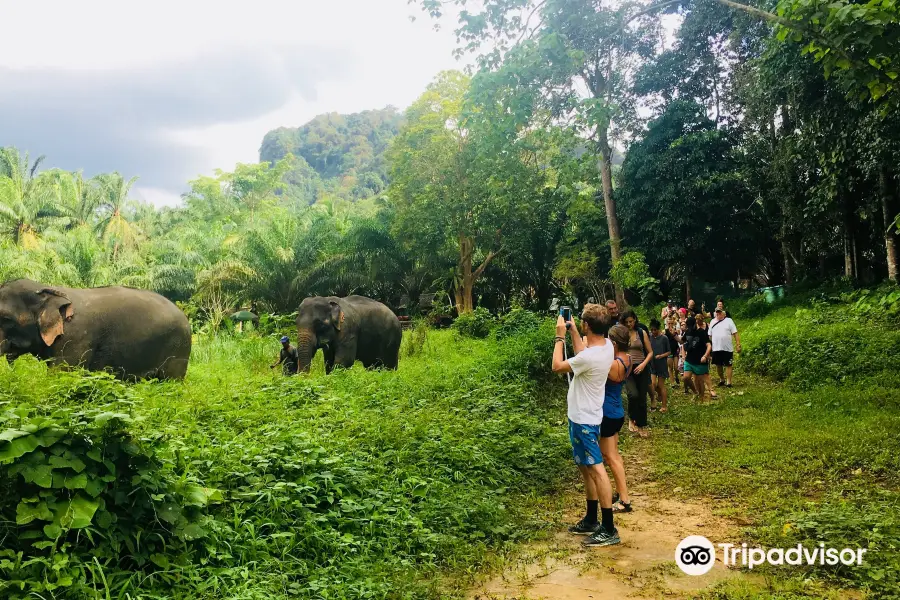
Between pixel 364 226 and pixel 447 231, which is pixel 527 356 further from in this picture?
pixel 364 226

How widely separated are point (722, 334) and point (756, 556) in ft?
25.7

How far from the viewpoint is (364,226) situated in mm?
26188

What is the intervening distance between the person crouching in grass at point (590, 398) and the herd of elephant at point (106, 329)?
5134 millimetres

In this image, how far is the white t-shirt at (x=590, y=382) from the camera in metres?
4.70

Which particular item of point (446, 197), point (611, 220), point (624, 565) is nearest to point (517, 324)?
point (446, 197)

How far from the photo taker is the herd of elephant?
7.73 meters

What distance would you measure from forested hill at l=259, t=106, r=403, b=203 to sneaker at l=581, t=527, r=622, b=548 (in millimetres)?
85556

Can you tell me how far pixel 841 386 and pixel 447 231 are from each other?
15.9 meters

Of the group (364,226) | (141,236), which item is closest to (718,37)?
(364,226)

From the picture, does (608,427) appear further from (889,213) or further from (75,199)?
(75,199)

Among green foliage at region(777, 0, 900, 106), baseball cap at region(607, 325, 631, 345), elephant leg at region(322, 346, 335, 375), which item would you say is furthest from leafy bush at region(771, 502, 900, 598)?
elephant leg at region(322, 346, 335, 375)

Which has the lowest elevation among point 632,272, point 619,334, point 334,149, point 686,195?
point 619,334

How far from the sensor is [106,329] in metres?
8.47

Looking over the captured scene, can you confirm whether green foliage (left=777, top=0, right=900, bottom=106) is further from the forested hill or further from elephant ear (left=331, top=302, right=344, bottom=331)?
the forested hill
